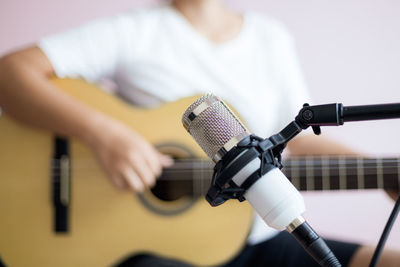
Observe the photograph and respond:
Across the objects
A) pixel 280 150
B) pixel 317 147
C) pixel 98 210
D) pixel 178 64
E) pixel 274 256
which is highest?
pixel 178 64

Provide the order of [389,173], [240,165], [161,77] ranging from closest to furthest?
[240,165] → [389,173] → [161,77]

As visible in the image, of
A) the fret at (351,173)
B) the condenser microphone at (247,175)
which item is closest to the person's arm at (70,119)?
the fret at (351,173)

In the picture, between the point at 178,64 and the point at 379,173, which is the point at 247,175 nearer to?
the point at 379,173

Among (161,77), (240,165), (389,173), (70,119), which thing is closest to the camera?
(240,165)

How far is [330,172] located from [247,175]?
20.6 inches

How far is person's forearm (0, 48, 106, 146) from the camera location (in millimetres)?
883

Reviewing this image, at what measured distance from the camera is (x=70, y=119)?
88cm

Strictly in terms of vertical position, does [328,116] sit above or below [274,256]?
above

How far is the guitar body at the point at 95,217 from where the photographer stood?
0.88 metres

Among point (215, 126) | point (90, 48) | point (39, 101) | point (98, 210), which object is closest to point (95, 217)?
point (98, 210)

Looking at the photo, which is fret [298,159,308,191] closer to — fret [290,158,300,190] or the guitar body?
fret [290,158,300,190]

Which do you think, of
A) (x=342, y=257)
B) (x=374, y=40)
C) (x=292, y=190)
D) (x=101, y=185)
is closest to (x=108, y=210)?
(x=101, y=185)

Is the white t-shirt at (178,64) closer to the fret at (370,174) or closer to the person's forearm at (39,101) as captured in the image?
the person's forearm at (39,101)

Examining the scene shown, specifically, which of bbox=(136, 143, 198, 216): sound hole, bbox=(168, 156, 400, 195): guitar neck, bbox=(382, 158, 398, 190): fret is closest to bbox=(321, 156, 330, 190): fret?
bbox=(168, 156, 400, 195): guitar neck
